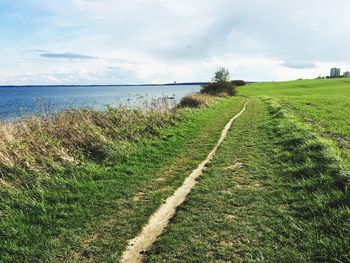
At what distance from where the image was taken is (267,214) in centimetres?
645

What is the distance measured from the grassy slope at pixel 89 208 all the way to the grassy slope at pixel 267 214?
86 cm

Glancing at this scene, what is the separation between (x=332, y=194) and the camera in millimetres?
6855

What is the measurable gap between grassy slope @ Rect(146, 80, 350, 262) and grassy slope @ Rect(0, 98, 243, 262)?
857mm

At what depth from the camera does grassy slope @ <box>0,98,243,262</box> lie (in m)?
5.45

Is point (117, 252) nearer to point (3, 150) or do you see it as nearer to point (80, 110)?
point (3, 150)

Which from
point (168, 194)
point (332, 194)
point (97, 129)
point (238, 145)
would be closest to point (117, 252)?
point (168, 194)

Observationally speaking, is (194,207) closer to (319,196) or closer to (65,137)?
(319,196)

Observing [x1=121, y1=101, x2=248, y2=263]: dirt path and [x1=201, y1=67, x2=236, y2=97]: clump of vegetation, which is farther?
[x1=201, y1=67, x2=236, y2=97]: clump of vegetation

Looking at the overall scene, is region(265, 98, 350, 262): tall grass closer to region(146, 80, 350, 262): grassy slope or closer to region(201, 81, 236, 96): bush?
region(146, 80, 350, 262): grassy slope

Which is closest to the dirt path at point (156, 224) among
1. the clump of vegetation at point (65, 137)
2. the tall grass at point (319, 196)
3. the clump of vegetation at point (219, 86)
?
the tall grass at point (319, 196)

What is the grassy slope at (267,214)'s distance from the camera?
16.8 ft

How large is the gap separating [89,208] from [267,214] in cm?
366

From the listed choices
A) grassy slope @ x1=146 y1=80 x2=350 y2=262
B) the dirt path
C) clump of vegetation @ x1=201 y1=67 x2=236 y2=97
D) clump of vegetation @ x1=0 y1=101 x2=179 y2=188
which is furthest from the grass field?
clump of vegetation @ x1=201 y1=67 x2=236 y2=97

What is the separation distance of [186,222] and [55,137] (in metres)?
6.39
